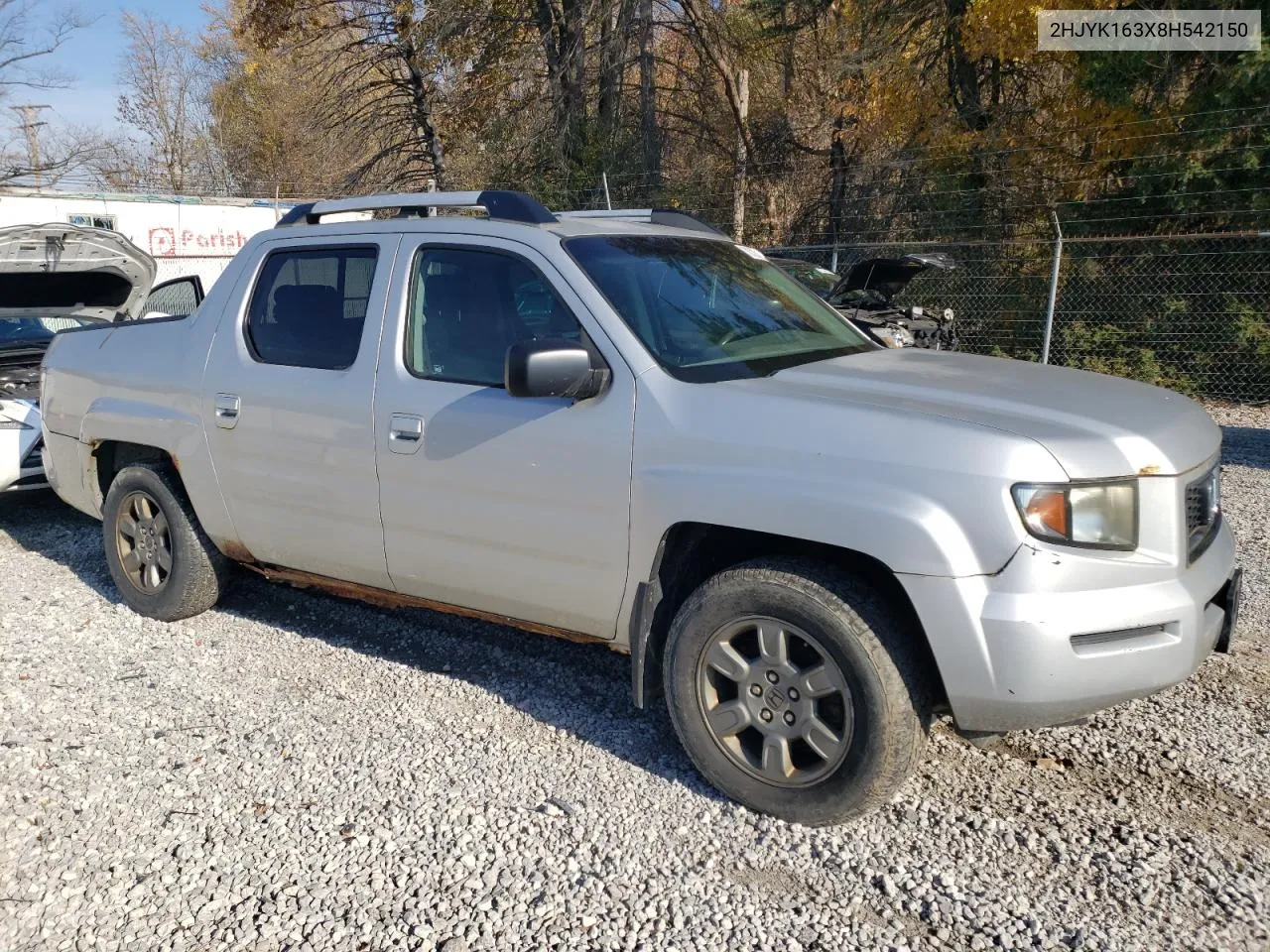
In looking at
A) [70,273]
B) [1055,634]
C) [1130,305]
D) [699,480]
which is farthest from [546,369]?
[1130,305]

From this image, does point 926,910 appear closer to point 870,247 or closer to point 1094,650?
point 1094,650

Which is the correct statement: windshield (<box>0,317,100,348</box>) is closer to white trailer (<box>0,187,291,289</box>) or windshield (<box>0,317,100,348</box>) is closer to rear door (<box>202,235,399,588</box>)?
rear door (<box>202,235,399,588</box>)

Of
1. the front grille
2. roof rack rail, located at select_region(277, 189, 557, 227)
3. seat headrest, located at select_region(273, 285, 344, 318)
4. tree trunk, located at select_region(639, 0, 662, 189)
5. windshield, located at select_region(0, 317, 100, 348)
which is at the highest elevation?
tree trunk, located at select_region(639, 0, 662, 189)

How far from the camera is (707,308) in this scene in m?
4.00

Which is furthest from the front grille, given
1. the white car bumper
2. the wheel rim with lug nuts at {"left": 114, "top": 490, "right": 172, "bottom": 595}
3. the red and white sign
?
the red and white sign

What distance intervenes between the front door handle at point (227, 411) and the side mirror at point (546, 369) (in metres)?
1.72

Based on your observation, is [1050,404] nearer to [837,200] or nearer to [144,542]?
[144,542]

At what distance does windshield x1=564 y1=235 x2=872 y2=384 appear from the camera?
12.1 feet

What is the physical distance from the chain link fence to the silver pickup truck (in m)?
8.57

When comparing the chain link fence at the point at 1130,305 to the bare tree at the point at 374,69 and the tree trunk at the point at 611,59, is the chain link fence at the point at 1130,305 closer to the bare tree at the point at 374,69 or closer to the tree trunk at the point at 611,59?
the tree trunk at the point at 611,59

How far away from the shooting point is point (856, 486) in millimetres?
3045

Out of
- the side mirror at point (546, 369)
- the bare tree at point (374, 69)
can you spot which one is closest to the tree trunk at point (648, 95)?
the bare tree at point (374, 69)

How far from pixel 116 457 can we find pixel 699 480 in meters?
3.60

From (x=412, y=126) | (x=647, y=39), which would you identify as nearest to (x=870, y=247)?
(x=647, y=39)
